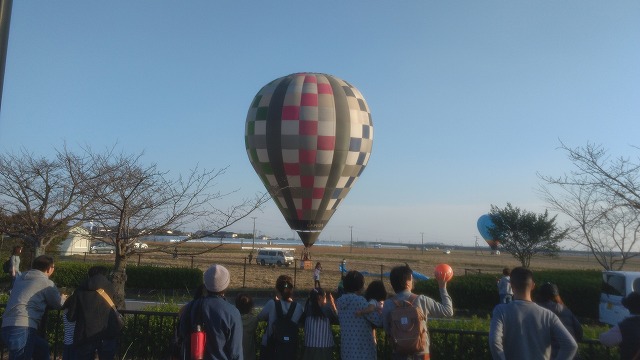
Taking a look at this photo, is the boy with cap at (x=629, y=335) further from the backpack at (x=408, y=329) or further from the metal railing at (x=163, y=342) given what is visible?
the metal railing at (x=163, y=342)

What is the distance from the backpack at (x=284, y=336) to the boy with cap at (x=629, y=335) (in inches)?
105

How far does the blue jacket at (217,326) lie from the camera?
411 centimetres

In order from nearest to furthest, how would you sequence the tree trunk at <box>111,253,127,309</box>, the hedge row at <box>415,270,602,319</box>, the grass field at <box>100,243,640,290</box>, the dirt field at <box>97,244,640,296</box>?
the tree trunk at <box>111,253,127,309</box> → the hedge row at <box>415,270,602,319</box> → the grass field at <box>100,243,640,290</box> → the dirt field at <box>97,244,640,296</box>

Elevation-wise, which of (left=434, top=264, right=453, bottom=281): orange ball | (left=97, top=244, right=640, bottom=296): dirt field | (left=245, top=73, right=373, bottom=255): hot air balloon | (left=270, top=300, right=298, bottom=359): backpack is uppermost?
(left=245, top=73, right=373, bottom=255): hot air balloon

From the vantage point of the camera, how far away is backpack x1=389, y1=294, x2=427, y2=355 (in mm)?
4324

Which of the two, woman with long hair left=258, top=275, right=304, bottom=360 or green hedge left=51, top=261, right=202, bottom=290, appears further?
green hedge left=51, top=261, right=202, bottom=290

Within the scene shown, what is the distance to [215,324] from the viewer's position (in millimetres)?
4117

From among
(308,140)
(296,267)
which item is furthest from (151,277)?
(296,267)

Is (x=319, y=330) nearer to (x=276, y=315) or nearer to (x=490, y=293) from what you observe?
(x=276, y=315)

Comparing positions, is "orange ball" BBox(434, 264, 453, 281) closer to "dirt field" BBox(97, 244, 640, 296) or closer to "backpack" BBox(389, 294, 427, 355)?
"backpack" BBox(389, 294, 427, 355)

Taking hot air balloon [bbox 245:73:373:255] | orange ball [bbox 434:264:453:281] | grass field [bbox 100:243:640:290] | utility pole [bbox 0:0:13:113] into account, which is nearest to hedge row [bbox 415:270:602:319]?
grass field [bbox 100:243:640:290]

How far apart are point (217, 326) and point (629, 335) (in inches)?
129

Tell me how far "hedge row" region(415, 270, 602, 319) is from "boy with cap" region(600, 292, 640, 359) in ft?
46.6

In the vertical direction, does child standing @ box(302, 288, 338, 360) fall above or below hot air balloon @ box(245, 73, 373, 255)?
below
